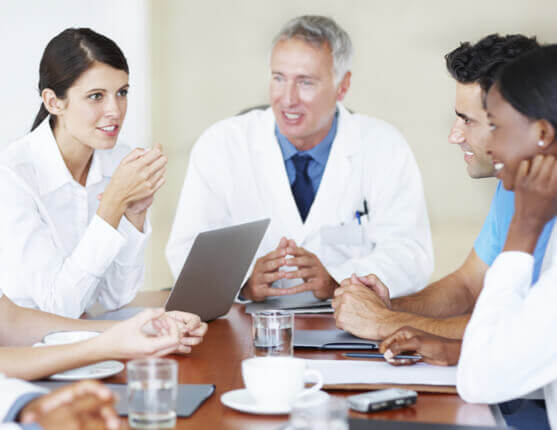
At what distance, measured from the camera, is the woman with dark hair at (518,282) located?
1200mm

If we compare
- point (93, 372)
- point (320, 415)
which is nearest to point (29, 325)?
point (93, 372)

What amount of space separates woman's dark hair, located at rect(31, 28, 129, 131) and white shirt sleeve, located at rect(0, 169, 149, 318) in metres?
0.36

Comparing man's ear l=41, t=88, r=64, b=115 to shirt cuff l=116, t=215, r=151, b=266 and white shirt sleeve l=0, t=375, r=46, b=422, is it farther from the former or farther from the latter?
white shirt sleeve l=0, t=375, r=46, b=422

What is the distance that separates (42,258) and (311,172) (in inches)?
47.3

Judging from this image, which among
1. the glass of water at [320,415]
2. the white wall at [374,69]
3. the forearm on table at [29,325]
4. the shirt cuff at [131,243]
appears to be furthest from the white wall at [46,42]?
the glass of water at [320,415]

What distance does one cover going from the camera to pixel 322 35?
2748 mm

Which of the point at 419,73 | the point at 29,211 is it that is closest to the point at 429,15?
the point at 419,73

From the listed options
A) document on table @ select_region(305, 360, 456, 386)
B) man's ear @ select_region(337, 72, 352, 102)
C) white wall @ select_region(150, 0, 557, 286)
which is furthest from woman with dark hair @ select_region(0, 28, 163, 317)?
white wall @ select_region(150, 0, 557, 286)

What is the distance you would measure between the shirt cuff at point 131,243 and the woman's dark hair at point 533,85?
1.19m

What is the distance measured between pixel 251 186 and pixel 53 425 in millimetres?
1952

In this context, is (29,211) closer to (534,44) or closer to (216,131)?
(216,131)

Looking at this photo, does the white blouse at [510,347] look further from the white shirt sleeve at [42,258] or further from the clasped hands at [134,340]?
the white shirt sleeve at [42,258]

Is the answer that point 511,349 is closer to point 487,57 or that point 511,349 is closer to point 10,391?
point 10,391

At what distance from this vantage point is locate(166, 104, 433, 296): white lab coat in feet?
Answer: 8.71
